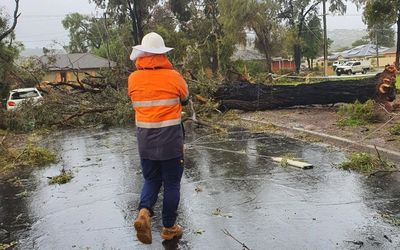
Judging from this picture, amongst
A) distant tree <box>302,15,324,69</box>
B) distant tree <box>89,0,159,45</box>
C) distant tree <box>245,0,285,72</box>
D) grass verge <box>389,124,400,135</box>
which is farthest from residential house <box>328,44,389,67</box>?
grass verge <box>389,124,400,135</box>

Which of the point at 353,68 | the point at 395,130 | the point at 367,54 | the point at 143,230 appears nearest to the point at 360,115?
the point at 395,130

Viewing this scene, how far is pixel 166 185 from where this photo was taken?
14.0 ft

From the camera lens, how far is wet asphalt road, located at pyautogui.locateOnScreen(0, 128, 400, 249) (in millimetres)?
4164

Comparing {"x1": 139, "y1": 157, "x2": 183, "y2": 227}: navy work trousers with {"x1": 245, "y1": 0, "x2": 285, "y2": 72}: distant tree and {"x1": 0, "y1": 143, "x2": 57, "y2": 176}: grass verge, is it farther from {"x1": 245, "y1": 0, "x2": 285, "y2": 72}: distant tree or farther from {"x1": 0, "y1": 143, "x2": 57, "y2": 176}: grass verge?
{"x1": 245, "y1": 0, "x2": 285, "y2": 72}: distant tree

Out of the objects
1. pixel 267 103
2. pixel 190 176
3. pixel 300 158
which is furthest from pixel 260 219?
pixel 267 103

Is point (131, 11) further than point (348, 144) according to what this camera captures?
Yes

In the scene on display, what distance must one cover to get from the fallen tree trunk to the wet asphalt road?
349cm

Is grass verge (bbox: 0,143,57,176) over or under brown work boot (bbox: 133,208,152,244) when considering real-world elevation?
under

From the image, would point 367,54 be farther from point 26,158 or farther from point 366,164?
point 366,164

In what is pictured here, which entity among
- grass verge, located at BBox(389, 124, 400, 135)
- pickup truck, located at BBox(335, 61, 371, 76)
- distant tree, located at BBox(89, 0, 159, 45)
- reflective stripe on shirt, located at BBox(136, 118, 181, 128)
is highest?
distant tree, located at BBox(89, 0, 159, 45)

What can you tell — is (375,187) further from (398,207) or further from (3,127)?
(3,127)

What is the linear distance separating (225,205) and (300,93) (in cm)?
803

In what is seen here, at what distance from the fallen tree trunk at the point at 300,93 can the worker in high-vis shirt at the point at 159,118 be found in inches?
316

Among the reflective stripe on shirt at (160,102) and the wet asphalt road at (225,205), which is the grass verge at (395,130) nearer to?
the wet asphalt road at (225,205)
